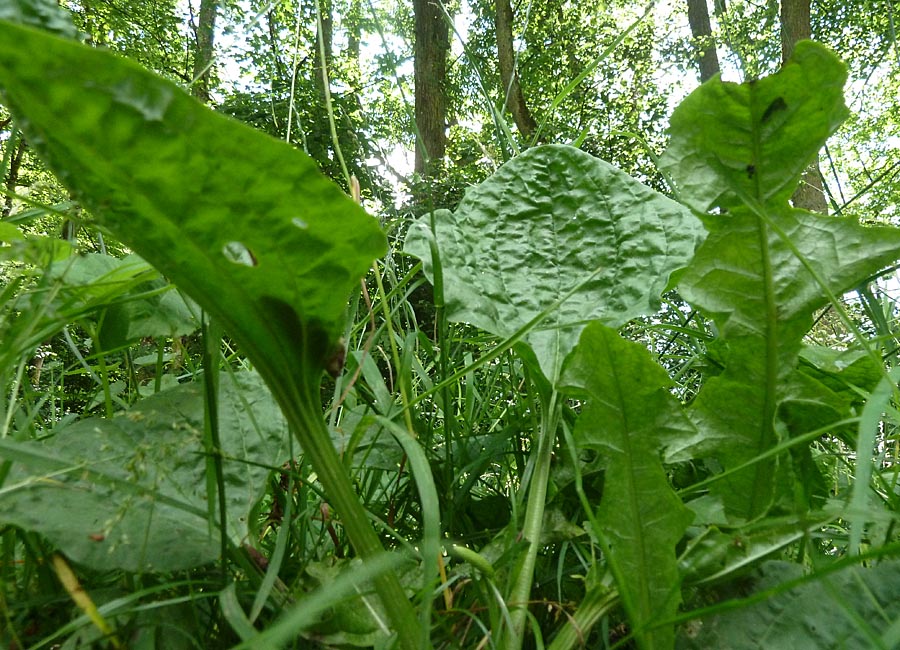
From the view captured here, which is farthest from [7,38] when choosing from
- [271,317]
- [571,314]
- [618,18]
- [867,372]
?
[618,18]

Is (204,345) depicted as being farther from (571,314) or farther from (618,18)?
(618,18)

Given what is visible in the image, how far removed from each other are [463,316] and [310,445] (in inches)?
9.9

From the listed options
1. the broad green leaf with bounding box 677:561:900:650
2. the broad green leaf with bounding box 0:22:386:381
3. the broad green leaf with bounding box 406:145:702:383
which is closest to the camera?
the broad green leaf with bounding box 0:22:386:381

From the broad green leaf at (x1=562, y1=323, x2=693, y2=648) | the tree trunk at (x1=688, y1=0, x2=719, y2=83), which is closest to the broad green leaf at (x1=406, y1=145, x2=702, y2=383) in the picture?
the broad green leaf at (x1=562, y1=323, x2=693, y2=648)

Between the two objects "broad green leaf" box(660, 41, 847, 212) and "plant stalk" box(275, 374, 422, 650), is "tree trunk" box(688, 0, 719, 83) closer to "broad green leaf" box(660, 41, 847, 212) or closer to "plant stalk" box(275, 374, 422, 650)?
"broad green leaf" box(660, 41, 847, 212)

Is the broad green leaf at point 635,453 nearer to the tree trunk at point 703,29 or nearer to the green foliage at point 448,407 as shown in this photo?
the green foliage at point 448,407

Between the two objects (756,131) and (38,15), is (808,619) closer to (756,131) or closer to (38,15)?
(756,131)

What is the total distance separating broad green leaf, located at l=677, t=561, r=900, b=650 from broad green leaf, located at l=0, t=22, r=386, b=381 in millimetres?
315

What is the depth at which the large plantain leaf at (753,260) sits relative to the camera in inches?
17.7

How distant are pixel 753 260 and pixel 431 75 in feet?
21.5

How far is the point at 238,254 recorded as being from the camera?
319mm

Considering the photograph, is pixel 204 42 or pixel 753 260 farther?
pixel 204 42

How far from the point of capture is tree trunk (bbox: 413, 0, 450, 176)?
240 inches

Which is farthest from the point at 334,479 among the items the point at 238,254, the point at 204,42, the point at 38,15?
the point at 204,42
